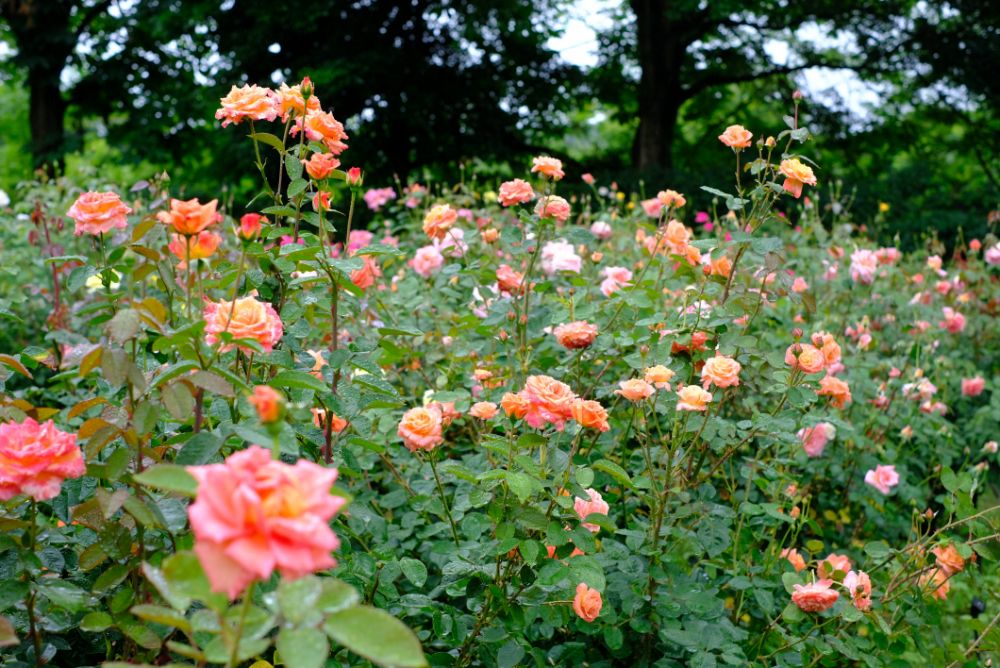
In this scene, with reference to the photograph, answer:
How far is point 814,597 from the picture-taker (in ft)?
5.79

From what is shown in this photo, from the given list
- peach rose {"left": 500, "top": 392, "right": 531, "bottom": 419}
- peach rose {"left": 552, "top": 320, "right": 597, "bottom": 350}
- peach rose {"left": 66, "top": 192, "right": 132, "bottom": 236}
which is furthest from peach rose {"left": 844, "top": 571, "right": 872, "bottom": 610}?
peach rose {"left": 66, "top": 192, "right": 132, "bottom": 236}

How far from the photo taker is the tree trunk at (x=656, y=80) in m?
12.1

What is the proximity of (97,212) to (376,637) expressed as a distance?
1.08m

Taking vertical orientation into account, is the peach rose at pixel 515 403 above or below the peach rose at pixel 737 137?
below

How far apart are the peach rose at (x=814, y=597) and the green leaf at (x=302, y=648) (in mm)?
1301

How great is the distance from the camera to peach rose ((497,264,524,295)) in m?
2.12

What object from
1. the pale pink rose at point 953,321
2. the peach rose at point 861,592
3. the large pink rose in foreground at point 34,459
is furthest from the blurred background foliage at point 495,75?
the large pink rose in foreground at point 34,459

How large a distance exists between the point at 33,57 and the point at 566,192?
26.6 feet

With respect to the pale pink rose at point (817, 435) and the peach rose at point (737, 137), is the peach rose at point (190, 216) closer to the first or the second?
A: the peach rose at point (737, 137)

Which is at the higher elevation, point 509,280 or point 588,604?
point 509,280

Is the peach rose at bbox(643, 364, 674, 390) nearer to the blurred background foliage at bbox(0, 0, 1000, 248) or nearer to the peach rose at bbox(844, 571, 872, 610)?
the peach rose at bbox(844, 571, 872, 610)

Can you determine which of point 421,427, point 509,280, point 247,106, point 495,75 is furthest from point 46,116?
point 421,427

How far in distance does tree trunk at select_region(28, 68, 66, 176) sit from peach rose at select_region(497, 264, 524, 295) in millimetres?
12585

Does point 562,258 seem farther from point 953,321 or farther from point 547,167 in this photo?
point 953,321
